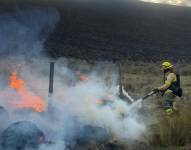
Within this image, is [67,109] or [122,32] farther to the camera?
[122,32]

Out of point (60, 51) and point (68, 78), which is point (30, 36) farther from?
point (60, 51)

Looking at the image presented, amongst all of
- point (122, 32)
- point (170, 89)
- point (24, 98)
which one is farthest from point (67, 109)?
point (122, 32)

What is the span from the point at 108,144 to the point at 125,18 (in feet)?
121

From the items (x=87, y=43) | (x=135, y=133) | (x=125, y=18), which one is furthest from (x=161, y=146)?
(x=125, y=18)

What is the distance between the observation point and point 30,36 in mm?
16594

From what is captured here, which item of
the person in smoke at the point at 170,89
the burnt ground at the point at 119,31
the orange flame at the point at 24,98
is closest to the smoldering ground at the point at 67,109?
the orange flame at the point at 24,98

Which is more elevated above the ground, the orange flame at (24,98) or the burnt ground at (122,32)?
the burnt ground at (122,32)

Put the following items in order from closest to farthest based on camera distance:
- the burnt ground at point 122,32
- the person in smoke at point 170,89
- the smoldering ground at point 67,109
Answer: the smoldering ground at point 67,109 → the person in smoke at point 170,89 → the burnt ground at point 122,32

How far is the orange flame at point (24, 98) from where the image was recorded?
11.9 m

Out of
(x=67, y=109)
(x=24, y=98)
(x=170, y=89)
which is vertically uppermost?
(x=170, y=89)

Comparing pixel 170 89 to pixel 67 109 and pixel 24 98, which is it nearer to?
pixel 67 109

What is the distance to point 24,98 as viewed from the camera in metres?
12.4

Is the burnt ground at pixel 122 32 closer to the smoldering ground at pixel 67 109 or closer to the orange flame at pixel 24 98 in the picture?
the smoldering ground at pixel 67 109

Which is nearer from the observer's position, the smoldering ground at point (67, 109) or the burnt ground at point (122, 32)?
the smoldering ground at point (67, 109)
